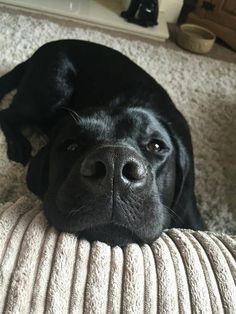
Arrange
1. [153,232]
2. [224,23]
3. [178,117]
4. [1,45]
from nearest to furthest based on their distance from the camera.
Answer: [153,232] → [178,117] → [1,45] → [224,23]

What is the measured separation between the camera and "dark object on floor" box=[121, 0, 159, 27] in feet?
8.28

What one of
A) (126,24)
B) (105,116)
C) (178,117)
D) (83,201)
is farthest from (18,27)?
(83,201)

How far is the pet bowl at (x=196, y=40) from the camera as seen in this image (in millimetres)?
2348

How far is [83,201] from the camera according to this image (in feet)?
2.40

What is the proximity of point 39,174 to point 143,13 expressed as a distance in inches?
68.8

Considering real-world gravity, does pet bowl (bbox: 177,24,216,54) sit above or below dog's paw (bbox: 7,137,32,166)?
above

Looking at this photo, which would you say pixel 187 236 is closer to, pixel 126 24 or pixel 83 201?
pixel 83 201

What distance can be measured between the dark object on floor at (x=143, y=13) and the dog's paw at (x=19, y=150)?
1.41m

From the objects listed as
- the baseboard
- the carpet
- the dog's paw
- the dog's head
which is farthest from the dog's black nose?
the baseboard

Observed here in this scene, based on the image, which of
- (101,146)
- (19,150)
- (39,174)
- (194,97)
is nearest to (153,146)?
(101,146)

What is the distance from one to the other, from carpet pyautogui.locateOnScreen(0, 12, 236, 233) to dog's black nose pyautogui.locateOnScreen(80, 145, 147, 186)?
0.51 m

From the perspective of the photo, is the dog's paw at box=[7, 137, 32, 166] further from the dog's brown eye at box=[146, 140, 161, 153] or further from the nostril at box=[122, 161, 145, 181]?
the nostril at box=[122, 161, 145, 181]

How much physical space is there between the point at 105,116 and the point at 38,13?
171 cm

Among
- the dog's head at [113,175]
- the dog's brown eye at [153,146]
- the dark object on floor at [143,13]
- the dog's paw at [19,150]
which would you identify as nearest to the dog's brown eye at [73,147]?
the dog's head at [113,175]
